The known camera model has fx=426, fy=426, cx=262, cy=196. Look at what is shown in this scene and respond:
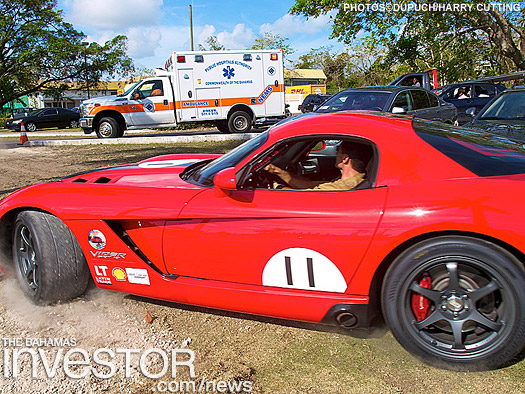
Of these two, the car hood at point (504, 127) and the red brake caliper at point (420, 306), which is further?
the car hood at point (504, 127)

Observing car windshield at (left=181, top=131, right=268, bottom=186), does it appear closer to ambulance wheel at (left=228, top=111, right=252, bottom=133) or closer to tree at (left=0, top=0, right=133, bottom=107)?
ambulance wheel at (left=228, top=111, right=252, bottom=133)

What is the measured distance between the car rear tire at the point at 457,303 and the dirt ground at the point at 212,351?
0.41 ft

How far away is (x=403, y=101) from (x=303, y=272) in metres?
6.61

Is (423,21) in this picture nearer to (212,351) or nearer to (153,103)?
(153,103)

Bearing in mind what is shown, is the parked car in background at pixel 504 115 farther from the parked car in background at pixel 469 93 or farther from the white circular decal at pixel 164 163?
the parked car in background at pixel 469 93

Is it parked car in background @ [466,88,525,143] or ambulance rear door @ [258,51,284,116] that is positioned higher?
ambulance rear door @ [258,51,284,116]

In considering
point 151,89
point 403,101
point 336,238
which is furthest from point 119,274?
point 151,89

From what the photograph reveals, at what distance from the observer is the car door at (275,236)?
2.20 m

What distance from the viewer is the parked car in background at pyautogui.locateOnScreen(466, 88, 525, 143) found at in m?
5.18

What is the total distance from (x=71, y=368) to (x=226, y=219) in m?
1.19

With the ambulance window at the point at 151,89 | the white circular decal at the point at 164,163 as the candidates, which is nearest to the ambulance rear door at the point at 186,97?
the ambulance window at the point at 151,89

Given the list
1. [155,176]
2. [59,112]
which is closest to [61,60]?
[59,112]

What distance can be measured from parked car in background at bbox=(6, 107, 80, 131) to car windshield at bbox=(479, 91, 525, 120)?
24057 millimetres

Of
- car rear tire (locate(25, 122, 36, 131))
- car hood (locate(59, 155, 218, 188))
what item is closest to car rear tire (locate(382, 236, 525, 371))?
car hood (locate(59, 155, 218, 188))
